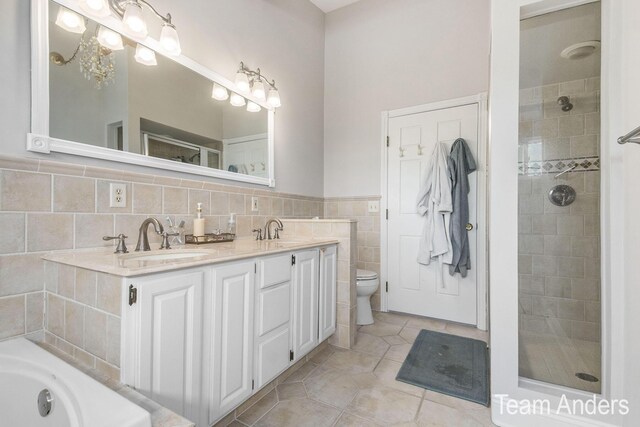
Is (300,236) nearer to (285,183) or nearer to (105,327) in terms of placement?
(285,183)

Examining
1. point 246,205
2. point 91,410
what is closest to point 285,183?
point 246,205

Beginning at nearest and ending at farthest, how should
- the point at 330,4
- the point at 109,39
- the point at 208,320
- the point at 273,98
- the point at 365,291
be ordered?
1. the point at 208,320
2. the point at 109,39
3. the point at 273,98
4. the point at 365,291
5. the point at 330,4

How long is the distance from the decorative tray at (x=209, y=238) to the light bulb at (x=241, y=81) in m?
1.11

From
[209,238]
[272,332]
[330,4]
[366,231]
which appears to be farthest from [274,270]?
[330,4]

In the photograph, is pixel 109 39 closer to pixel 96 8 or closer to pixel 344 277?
pixel 96 8

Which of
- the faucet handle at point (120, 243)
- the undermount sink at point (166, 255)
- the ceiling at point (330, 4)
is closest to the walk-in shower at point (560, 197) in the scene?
the undermount sink at point (166, 255)

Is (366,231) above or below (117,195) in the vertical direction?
below

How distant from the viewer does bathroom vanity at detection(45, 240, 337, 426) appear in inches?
35.2

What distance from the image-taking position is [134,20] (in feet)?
4.51

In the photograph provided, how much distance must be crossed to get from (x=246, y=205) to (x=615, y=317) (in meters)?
2.14

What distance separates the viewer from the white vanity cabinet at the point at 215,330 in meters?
0.90

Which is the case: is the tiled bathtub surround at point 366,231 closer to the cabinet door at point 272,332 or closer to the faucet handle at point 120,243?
the cabinet door at point 272,332

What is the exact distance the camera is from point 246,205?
2.13 m

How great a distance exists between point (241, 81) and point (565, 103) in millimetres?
2030
